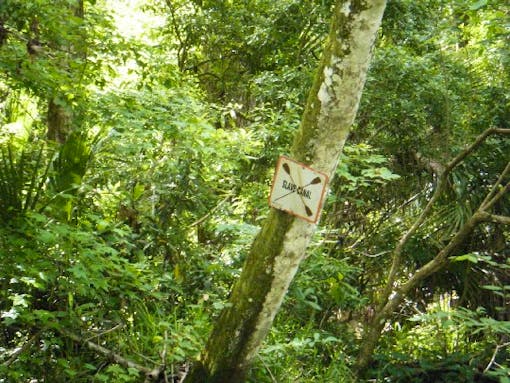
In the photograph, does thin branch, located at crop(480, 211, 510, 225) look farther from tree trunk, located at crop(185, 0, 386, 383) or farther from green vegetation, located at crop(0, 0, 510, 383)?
tree trunk, located at crop(185, 0, 386, 383)

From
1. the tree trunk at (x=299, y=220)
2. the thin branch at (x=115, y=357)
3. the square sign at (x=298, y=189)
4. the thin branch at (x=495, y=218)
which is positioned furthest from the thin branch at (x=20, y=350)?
the thin branch at (x=495, y=218)

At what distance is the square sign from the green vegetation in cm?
9

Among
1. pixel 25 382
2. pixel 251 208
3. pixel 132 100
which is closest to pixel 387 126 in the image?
pixel 251 208

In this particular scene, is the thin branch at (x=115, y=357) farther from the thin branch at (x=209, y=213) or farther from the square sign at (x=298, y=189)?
→ the thin branch at (x=209, y=213)

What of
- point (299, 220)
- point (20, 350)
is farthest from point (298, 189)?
point (20, 350)

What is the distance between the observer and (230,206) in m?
5.16

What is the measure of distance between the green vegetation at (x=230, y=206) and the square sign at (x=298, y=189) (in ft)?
0.30

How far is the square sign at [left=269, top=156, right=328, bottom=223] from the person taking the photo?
2.77 m

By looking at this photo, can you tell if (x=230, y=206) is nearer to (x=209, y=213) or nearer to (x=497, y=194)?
(x=209, y=213)

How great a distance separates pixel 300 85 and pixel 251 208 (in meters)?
1.64

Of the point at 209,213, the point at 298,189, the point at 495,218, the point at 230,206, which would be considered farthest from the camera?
the point at 230,206

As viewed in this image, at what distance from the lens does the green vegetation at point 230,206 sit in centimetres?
333

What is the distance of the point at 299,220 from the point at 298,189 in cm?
16

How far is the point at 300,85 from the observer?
235 inches
